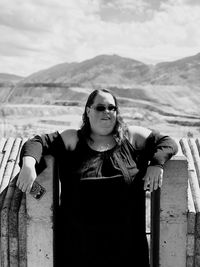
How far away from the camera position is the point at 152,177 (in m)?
2.68

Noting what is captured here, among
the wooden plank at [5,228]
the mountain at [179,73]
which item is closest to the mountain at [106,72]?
the mountain at [179,73]

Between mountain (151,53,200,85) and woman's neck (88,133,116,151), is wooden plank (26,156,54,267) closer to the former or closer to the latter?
woman's neck (88,133,116,151)

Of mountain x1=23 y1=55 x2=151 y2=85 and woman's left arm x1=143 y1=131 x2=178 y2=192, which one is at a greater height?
mountain x1=23 y1=55 x2=151 y2=85

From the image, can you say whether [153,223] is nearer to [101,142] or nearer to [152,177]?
[152,177]

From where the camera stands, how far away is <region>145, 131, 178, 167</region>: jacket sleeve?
2707 mm

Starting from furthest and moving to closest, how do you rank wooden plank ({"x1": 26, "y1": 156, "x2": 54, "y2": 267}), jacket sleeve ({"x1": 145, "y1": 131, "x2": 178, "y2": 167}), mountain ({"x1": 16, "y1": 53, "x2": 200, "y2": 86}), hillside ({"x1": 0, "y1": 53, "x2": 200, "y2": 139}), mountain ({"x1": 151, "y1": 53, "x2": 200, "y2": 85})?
mountain ({"x1": 16, "y1": 53, "x2": 200, "y2": 86})
mountain ({"x1": 151, "y1": 53, "x2": 200, "y2": 85})
hillside ({"x1": 0, "y1": 53, "x2": 200, "y2": 139})
wooden plank ({"x1": 26, "y1": 156, "x2": 54, "y2": 267})
jacket sleeve ({"x1": 145, "y1": 131, "x2": 178, "y2": 167})

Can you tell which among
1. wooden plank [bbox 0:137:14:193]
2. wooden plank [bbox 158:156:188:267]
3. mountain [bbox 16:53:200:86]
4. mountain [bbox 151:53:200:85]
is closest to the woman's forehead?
wooden plank [bbox 158:156:188:267]

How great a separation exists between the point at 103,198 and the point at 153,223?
948 millimetres

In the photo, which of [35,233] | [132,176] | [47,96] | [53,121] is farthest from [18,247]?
[47,96]

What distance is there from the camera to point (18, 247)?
3.22 metres

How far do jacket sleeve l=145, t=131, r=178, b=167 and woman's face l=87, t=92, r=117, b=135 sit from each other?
1.01ft

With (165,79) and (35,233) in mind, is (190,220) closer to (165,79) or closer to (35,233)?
(35,233)

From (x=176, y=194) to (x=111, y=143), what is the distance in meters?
0.74

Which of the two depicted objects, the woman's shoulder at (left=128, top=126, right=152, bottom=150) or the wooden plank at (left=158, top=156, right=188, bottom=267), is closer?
the woman's shoulder at (left=128, top=126, right=152, bottom=150)
